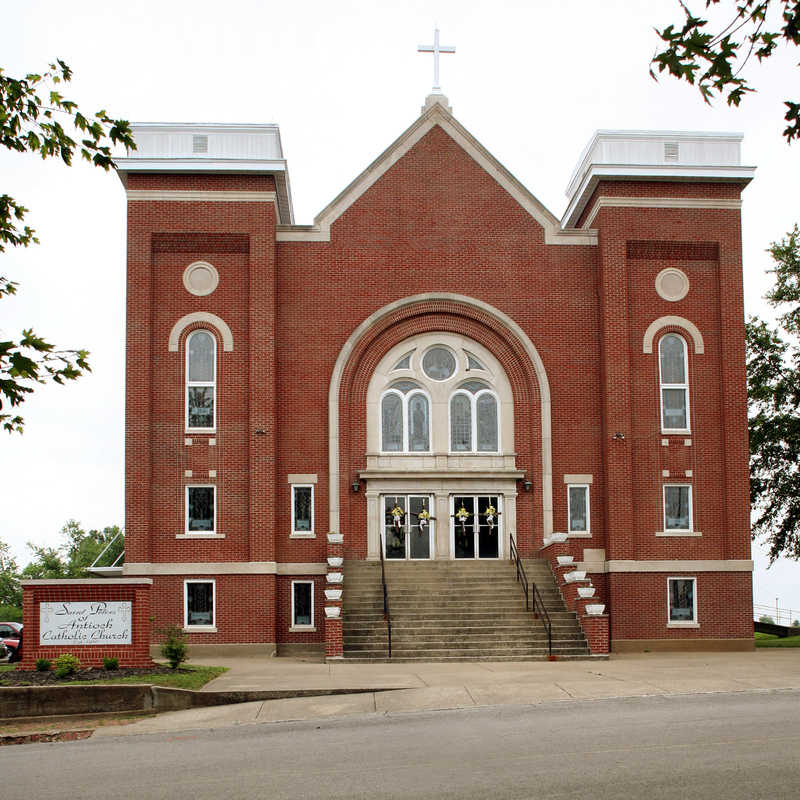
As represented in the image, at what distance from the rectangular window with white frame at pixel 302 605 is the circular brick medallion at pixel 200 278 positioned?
26.3 feet

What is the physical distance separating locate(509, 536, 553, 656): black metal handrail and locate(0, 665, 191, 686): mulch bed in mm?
8970

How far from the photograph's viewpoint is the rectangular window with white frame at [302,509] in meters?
31.5

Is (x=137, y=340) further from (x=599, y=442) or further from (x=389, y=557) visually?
(x=599, y=442)

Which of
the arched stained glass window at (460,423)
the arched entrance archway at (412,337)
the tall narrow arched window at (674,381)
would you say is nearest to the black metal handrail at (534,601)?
the arched entrance archway at (412,337)

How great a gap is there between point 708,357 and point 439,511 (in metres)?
8.32

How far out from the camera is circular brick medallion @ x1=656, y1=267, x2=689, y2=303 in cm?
3241

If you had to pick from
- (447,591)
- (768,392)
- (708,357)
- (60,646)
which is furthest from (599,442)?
(60,646)

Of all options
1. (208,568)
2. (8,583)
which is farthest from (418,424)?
(8,583)

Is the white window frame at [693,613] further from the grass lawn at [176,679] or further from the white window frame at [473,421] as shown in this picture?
the grass lawn at [176,679]

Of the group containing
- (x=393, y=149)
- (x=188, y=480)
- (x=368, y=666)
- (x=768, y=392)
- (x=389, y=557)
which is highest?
(x=393, y=149)

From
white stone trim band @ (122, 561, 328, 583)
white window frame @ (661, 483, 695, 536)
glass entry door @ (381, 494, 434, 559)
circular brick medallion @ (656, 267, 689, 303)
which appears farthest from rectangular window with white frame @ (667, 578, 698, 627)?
white stone trim band @ (122, 561, 328, 583)

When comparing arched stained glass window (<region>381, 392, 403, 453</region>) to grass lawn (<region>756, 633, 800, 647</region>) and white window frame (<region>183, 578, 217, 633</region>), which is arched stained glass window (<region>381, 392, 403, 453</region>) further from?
grass lawn (<region>756, 633, 800, 647</region>)

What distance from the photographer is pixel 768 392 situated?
1540 inches

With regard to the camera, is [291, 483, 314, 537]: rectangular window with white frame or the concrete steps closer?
the concrete steps
